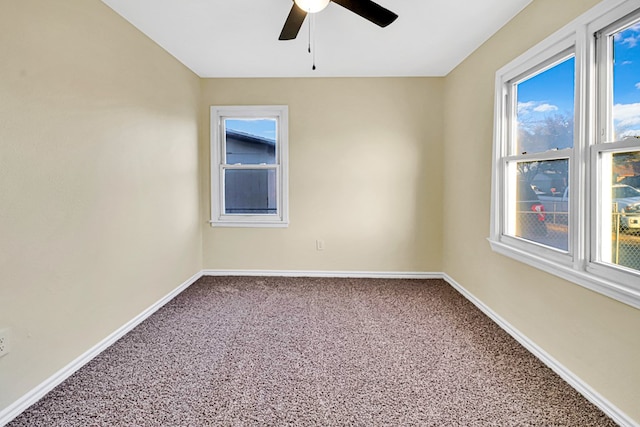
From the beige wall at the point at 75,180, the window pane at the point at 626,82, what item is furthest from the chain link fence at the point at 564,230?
the beige wall at the point at 75,180

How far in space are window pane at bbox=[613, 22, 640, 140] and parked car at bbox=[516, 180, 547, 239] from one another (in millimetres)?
774

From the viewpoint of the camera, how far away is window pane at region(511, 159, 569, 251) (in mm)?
2148

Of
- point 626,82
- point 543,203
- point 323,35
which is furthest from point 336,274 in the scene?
point 626,82

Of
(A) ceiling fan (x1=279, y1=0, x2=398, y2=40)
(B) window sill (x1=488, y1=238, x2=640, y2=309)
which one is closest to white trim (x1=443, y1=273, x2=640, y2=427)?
(B) window sill (x1=488, y1=238, x2=640, y2=309)

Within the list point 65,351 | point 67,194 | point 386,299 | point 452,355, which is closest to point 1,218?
point 67,194

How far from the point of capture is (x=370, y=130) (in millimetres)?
4051

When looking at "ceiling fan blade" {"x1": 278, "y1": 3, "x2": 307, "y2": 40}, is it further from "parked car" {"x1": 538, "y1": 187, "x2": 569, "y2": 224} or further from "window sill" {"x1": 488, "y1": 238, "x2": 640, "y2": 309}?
"window sill" {"x1": 488, "y1": 238, "x2": 640, "y2": 309}

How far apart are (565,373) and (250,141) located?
12.2 feet

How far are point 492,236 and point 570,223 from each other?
34.7 inches

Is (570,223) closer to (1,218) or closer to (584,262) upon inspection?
(584,262)

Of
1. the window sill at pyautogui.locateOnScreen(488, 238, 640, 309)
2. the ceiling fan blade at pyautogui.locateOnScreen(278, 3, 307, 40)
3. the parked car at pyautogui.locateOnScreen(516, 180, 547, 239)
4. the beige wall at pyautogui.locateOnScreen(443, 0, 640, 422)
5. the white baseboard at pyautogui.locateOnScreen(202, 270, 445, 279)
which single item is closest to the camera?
the window sill at pyautogui.locateOnScreen(488, 238, 640, 309)

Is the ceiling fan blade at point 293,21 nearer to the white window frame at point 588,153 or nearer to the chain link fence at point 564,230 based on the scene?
the white window frame at point 588,153

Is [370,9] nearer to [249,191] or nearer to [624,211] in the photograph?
[624,211]

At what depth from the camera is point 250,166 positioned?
420cm
